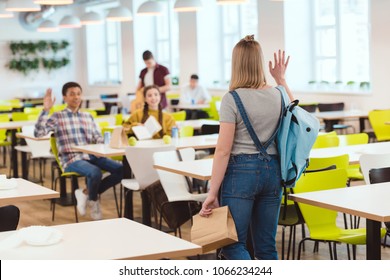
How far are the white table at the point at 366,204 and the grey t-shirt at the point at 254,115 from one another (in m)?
0.34

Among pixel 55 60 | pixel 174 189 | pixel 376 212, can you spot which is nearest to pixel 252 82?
pixel 376 212

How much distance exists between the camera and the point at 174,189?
19.0ft

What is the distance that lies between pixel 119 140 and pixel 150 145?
30cm

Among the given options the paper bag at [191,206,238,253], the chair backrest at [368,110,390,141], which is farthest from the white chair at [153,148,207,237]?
the chair backrest at [368,110,390,141]

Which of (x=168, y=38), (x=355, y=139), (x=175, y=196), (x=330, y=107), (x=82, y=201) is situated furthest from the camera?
(x=168, y=38)

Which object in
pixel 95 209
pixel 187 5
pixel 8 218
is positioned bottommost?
pixel 95 209

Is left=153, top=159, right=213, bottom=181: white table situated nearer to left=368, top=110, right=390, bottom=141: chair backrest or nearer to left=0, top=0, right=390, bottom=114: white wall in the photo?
left=368, top=110, right=390, bottom=141: chair backrest

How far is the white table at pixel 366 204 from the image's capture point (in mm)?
3504

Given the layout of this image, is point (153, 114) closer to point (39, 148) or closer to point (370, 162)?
point (39, 148)

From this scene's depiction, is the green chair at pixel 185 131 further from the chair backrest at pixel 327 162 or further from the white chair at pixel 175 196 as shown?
the chair backrest at pixel 327 162

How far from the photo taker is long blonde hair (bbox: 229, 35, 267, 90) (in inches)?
152

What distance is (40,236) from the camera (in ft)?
Result: 9.89

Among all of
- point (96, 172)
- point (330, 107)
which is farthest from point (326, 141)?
point (330, 107)

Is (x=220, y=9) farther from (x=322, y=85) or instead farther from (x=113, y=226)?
(x=113, y=226)
